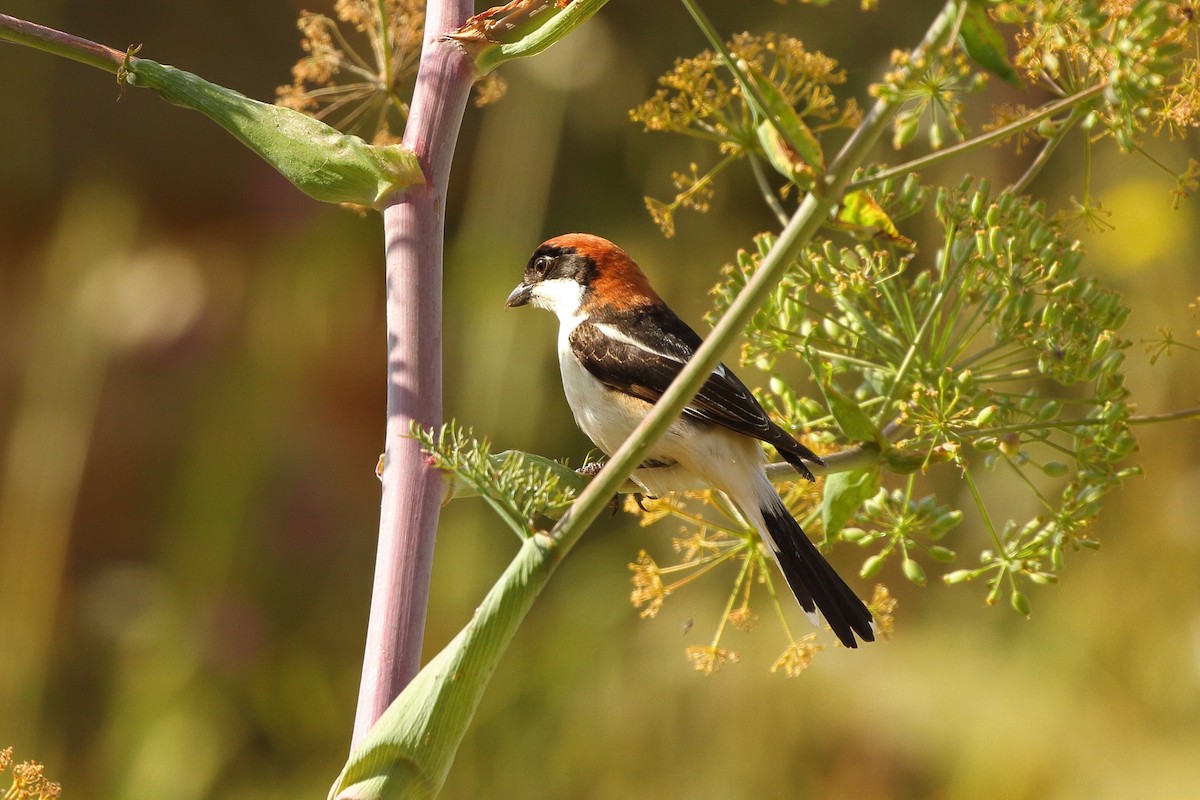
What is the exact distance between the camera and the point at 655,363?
191 centimetres

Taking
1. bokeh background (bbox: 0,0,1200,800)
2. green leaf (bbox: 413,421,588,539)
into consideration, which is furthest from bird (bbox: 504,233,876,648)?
bokeh background (bbox: 0,0,1200,800)

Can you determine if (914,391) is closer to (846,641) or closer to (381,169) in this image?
(846,641)

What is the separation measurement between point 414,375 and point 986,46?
450 millimetres

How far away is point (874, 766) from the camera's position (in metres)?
4.04

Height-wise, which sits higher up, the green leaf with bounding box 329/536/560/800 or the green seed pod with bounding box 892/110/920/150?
the green seed pod with bounding box 892/110/920/150

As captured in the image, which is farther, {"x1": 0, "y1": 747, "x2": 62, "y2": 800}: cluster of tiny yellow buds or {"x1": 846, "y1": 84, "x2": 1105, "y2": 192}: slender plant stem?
{"x1": 0, "y1": 747, "x2": 62, "y2": 800}: cluster of tiny yellow buds

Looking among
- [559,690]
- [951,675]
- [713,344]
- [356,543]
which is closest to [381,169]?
[713,344]

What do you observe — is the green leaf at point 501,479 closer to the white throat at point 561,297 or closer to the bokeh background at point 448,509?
the white throat at point 561,297

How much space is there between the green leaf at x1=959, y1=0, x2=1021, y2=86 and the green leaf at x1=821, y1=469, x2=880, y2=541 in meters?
0.38

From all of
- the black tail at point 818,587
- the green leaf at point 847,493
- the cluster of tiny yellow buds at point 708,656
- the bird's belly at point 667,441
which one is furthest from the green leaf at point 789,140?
the bird's belly at point 667,441

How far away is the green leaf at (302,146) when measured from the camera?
2.76 feet

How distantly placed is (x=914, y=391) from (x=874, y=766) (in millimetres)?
3309

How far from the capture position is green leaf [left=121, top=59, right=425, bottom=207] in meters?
0.84

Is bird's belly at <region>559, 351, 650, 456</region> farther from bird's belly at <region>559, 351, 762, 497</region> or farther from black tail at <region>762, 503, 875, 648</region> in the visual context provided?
black tail at <region>762, 503, 875, 648</region>
